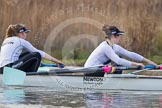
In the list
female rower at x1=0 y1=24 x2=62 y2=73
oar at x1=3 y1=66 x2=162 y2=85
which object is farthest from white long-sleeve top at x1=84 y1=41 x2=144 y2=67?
female rower at x1=0 y1=24 x2=62 y2=73

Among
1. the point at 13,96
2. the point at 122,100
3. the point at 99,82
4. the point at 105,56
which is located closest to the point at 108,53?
the point at 105,56

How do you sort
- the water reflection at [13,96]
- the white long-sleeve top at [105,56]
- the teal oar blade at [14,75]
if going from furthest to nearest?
the teal oar blade at [14,75] < the white long-sleeve top at [105,56] < the water reflection at [13,96]

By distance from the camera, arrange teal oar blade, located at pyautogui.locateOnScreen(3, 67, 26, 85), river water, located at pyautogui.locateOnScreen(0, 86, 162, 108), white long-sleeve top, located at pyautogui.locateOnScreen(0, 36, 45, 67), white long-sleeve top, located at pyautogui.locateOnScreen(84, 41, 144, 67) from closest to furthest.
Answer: river water, located at pyautogui.locateOnScreen(0, 86, 162, 108)
white long-sleeve top, located at pyautogui.locateOnScreen(84, 41, 144, 67)
teal oar blade, located at pyautogui.locateOnScreen(3, 67, 26, 85)
white long-sleeve top, located at pyautogui.locateOnScreen(0, 36, 45, 67)

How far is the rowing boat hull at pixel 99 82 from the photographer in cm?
1223

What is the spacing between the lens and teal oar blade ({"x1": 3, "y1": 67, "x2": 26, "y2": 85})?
1254 cm

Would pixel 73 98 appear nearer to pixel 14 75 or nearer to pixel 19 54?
pixel 14 75

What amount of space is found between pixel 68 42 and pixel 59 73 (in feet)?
21.1

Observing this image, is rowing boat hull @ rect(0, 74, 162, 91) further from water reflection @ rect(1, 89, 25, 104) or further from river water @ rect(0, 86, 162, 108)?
water reflection @ rect(1, 89, 25, 104)

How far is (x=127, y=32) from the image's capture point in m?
18.6

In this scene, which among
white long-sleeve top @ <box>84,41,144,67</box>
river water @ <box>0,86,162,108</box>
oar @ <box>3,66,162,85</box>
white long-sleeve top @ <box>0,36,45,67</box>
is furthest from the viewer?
white long-sleeve top @ <box>0,36,45,67</box>

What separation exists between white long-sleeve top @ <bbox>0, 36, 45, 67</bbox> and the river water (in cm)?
57

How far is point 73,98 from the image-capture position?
36.7 feet

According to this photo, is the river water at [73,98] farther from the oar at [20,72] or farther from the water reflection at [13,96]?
the oar at [20,72]

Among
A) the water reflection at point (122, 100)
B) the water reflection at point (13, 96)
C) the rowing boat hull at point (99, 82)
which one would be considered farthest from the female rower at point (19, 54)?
the water reflection at point (122, 100)
